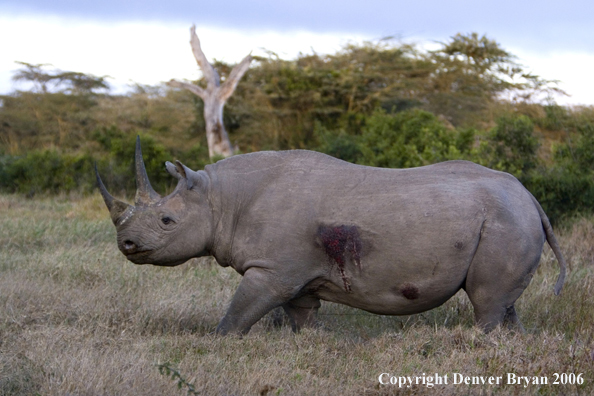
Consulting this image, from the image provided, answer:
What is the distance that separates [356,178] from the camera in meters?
5.50

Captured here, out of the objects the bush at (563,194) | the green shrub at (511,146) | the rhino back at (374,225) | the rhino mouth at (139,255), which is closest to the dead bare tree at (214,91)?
the green shrub at (511,146)

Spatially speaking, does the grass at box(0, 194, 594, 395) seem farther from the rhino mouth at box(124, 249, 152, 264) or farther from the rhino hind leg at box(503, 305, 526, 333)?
the rhino mouth at box(124, 249, 152, 264)

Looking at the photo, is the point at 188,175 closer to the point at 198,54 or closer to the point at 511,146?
the point at 511,146

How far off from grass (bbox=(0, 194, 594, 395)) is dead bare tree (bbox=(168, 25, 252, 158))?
1379 centimetres

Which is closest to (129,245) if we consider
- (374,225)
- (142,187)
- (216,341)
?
(142,187)

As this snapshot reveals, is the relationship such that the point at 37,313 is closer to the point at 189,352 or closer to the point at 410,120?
the point at 189,352

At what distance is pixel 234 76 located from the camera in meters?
21.4

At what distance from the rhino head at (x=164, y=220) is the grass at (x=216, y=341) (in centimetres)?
66

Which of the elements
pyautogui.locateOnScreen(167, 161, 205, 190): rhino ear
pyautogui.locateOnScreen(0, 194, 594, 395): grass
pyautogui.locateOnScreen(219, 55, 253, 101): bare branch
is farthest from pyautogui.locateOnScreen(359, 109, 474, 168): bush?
pyautogui.locateOnScreen(167, 161, 205, 190): rhino ear

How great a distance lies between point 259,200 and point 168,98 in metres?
30.0

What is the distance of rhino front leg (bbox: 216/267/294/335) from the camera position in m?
5.32

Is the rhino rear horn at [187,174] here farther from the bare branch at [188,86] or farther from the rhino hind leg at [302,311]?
the bare branch at [188,86]

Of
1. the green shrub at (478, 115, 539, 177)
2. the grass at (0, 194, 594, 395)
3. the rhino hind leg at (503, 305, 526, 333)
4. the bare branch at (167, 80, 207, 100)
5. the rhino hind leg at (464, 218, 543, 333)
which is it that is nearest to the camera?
the grass at (0, 194, 594, 395)

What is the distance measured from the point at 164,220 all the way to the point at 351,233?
56.3 inches
